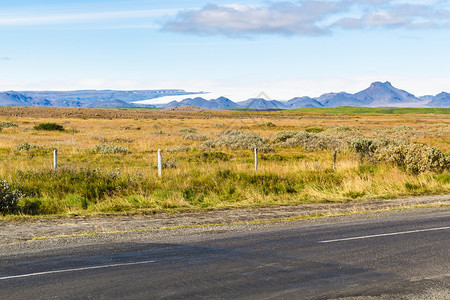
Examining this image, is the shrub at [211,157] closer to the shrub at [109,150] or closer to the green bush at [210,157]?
the green bush at [210,157]

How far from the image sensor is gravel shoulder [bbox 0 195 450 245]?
1173cm

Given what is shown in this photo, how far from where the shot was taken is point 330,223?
12695 millimetres

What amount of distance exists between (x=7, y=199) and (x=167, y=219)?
4.90m

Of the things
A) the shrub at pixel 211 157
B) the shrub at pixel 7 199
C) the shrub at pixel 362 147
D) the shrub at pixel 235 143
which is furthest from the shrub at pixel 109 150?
the shrub at pixel 7 199

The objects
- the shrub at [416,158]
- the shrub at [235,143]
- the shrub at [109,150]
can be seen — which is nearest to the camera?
the shrub at [416,158]

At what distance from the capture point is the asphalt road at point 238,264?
6.85m

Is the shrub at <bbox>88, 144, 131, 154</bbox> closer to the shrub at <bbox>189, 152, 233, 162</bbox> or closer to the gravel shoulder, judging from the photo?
the shrub at <bbox>189, 152, 233, 162</bbox>

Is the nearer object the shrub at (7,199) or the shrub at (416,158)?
the shrub at (7,199)

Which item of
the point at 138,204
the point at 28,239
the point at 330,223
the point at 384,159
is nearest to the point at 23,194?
the point at 138,204

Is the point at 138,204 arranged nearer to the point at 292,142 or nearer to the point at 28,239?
the point at 28,239

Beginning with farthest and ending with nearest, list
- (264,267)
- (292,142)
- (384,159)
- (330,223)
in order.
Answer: (292,142), (384,159), (330,223), (264,267)

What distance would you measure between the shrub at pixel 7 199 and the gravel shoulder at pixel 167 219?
1.31 metres

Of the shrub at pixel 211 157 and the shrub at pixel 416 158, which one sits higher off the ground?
the shrub at pixel 416 158

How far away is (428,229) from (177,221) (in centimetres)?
625
